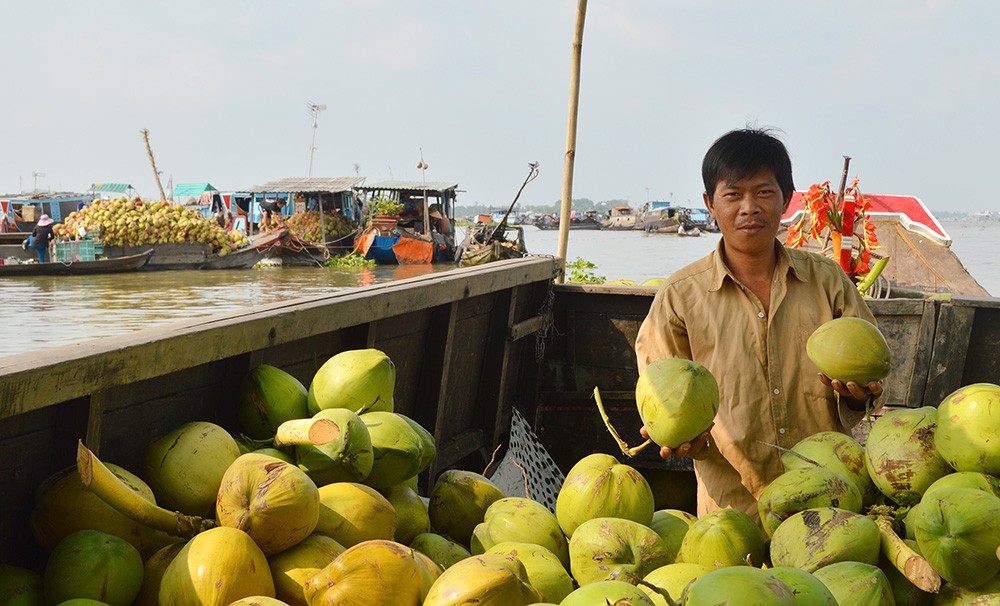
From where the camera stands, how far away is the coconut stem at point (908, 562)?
1724 mm

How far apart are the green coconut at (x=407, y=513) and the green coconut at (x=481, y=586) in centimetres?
62

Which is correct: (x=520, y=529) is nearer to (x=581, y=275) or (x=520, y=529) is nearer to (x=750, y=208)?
(x=750, y=208)

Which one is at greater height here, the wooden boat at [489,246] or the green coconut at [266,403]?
the green coconut at [266,403]

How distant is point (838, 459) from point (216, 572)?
142 cm

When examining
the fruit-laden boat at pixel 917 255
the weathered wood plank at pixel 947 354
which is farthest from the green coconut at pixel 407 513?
the fruit-laden boat at pixel 917 255

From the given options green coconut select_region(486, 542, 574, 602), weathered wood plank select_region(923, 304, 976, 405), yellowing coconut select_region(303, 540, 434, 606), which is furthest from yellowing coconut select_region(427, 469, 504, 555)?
weathered wood plank select_region(923, 304, 976, 405)

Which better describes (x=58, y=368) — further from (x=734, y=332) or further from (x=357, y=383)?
(x=734, y=332)

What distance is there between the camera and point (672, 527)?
2.40 meters

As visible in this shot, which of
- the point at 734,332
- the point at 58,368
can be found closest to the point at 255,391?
the point at 58,368

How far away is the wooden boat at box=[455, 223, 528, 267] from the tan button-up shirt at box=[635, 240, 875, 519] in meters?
24.5

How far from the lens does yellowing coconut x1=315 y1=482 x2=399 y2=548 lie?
6.75ft

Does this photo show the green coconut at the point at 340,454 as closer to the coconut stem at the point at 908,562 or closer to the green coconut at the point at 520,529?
the green coconut at the point at 520,529

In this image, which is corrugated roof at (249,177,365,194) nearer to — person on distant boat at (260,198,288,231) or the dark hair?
person on distant boat at (260,198,288,231)

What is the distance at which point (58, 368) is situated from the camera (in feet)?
5.89
